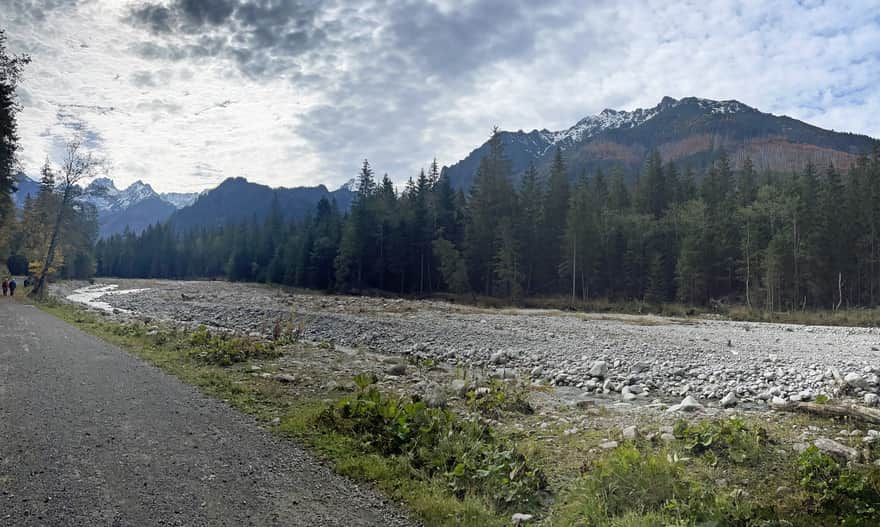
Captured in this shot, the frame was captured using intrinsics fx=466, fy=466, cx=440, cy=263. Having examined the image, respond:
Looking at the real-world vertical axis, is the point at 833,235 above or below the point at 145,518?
above

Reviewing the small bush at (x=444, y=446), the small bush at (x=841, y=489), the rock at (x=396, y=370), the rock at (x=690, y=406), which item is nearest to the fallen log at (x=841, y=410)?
the rock at (x=690, y=406)

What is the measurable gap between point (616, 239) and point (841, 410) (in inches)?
1934

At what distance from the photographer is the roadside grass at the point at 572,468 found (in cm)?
466

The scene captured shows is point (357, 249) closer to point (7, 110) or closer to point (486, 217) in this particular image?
point (486, 217)

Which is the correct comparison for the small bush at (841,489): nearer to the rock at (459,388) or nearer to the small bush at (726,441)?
the small bush at (726,441)

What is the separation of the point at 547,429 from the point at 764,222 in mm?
53294

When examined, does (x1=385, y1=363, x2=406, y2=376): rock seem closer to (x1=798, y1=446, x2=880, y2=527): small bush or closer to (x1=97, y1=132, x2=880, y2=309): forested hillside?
(x1=798, y1=446, x2=880, y2=527): small bush

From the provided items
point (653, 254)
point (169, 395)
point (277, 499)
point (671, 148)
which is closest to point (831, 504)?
point (277, 499)

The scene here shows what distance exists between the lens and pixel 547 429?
8008mm

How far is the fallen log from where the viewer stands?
7.45 metres

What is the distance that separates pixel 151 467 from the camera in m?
5.46

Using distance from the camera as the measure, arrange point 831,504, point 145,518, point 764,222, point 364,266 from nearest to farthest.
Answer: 1. point 145,518
2. point 831,504
3. point 764,222
4. point 364,266

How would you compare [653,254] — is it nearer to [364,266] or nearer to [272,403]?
[364,266]

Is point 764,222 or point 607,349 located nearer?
point 607,349
